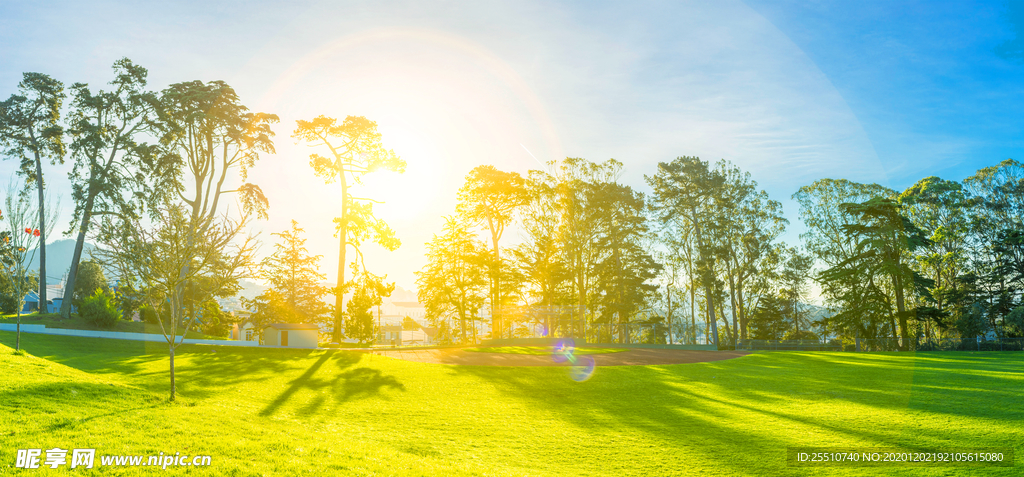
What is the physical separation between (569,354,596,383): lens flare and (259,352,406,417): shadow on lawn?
6595 millimetres

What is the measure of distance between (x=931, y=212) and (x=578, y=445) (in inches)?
2066

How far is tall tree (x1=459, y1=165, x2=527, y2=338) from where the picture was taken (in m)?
39.4

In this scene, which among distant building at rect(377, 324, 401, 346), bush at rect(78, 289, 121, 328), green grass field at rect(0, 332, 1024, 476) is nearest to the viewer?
green grass field at rect(0, 332, 1024, 476)

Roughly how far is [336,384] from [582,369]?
33.0 feet

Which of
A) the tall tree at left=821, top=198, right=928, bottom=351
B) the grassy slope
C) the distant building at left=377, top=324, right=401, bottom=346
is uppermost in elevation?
the tall tree at left=821, top=198, right=928, bottom=351

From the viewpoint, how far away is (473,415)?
12.0m

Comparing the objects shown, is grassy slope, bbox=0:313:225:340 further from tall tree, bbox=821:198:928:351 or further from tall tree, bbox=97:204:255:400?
tall tree, bbox=821:198:928:351

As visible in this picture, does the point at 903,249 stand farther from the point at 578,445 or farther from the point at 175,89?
the point at 175,89

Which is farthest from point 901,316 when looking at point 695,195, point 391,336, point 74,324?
point 74,324

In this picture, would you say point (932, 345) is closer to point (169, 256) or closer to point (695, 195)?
point (695, 195)

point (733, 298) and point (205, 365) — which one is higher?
point (733, 298)

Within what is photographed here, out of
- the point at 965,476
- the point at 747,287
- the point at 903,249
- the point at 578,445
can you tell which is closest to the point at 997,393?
the point at 965,476

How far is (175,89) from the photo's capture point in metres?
29.6

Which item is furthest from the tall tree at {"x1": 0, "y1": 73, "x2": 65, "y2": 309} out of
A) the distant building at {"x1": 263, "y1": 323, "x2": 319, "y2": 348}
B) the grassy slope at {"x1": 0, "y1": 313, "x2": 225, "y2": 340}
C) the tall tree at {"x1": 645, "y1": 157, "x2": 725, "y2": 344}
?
the tall tree at {"x1": 645, "y1": 157, "x2": 725, "y2": 344}
